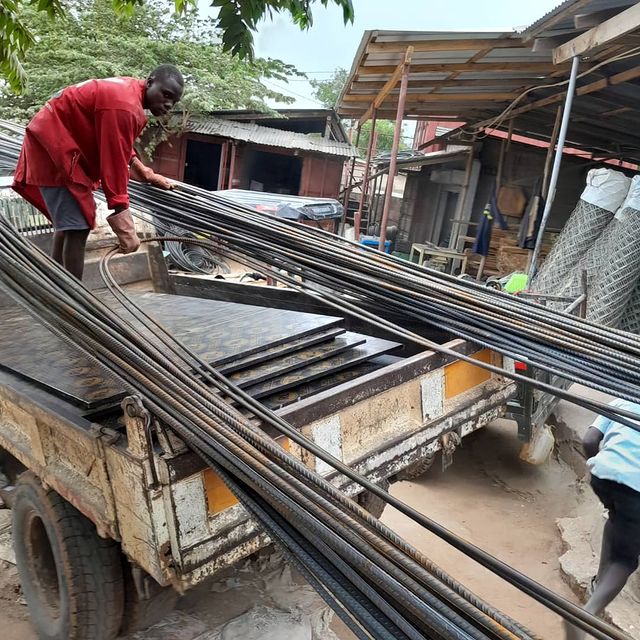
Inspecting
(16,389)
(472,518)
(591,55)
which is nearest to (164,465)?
(16,389)

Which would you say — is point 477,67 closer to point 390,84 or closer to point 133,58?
point 390,84

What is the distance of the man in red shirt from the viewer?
2320 mm

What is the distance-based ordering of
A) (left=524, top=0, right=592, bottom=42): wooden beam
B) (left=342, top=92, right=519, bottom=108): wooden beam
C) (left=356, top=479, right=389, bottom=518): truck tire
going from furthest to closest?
(left=342, top=92, right=519, bottom=108): wooden beam → (left=524, top=0, right=592, bottom=42): wooden beam → (left=356, top=479, right=389, bottom=518): truck tire

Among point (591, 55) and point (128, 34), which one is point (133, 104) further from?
point (128, 34)

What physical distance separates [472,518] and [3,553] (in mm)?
2701

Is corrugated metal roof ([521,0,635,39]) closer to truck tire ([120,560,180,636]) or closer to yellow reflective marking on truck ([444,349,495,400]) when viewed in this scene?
yellow reflective marking on truck ([444,349,495,400])

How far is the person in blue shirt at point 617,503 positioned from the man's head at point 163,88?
2.30 m

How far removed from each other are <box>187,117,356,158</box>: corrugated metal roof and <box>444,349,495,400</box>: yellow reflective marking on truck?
37.5ft

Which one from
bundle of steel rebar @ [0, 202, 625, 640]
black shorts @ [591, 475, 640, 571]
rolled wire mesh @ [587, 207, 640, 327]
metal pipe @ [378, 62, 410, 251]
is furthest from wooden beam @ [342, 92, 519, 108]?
bundle of steel rebar @ [0, 202, 625, 640]

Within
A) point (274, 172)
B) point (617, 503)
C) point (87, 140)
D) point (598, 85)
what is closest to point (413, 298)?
point (617, 503)

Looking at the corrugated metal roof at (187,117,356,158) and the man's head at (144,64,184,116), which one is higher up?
the corrugated metal roof at (187,117,356,158)

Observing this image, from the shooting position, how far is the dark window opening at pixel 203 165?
16.9 metres

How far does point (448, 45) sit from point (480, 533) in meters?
3.95

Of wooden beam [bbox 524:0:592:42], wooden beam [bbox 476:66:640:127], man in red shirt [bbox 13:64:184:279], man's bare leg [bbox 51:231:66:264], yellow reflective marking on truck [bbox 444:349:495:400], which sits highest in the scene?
wooden beam [bbox 524:0:592:42]
